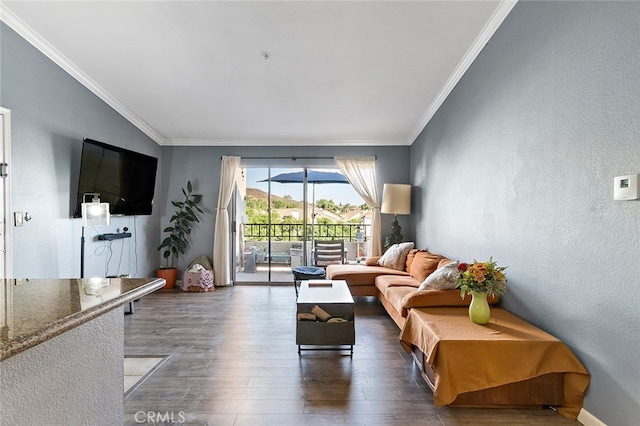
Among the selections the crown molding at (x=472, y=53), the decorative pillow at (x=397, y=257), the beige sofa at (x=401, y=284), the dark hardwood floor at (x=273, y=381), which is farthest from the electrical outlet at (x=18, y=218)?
the crown molding at (x=472, y=53)

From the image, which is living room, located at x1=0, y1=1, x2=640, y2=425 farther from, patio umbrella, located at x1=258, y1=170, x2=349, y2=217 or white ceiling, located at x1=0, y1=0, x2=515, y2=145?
patio umbrella, located at x1=258, y1=170, x2=349, y2=217

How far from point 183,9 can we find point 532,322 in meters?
3.56

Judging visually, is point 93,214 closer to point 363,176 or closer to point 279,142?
point 279,142

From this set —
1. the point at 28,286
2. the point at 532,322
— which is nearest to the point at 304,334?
the point at 532,322

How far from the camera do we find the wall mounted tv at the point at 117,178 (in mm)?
3734

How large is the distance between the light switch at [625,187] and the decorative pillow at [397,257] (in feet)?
10.6

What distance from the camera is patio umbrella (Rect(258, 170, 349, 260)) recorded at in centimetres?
601

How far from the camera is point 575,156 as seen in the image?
2012 millimetres

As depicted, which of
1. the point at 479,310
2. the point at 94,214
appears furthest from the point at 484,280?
the point at 94,214

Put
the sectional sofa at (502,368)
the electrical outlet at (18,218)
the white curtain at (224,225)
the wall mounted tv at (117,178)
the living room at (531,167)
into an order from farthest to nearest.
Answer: the white curtain at (224,225), the wall mounted tv at (117,178), the electrical outlet at (18,218), the sectional sofa at (502,368), the living room at (531,167)

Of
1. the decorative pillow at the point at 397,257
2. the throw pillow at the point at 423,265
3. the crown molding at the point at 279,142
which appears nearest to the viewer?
the throw pillow at the point at 423,265

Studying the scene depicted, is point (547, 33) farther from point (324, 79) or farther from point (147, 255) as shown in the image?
point (147, 255)

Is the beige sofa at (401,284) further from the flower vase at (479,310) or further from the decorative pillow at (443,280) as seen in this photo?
the flower vase at (479,310)

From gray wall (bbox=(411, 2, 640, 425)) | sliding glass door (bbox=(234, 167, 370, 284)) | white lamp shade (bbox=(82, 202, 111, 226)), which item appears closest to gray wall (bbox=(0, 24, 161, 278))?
white lamp shade (bbox=(82, 202, 111, 226))
